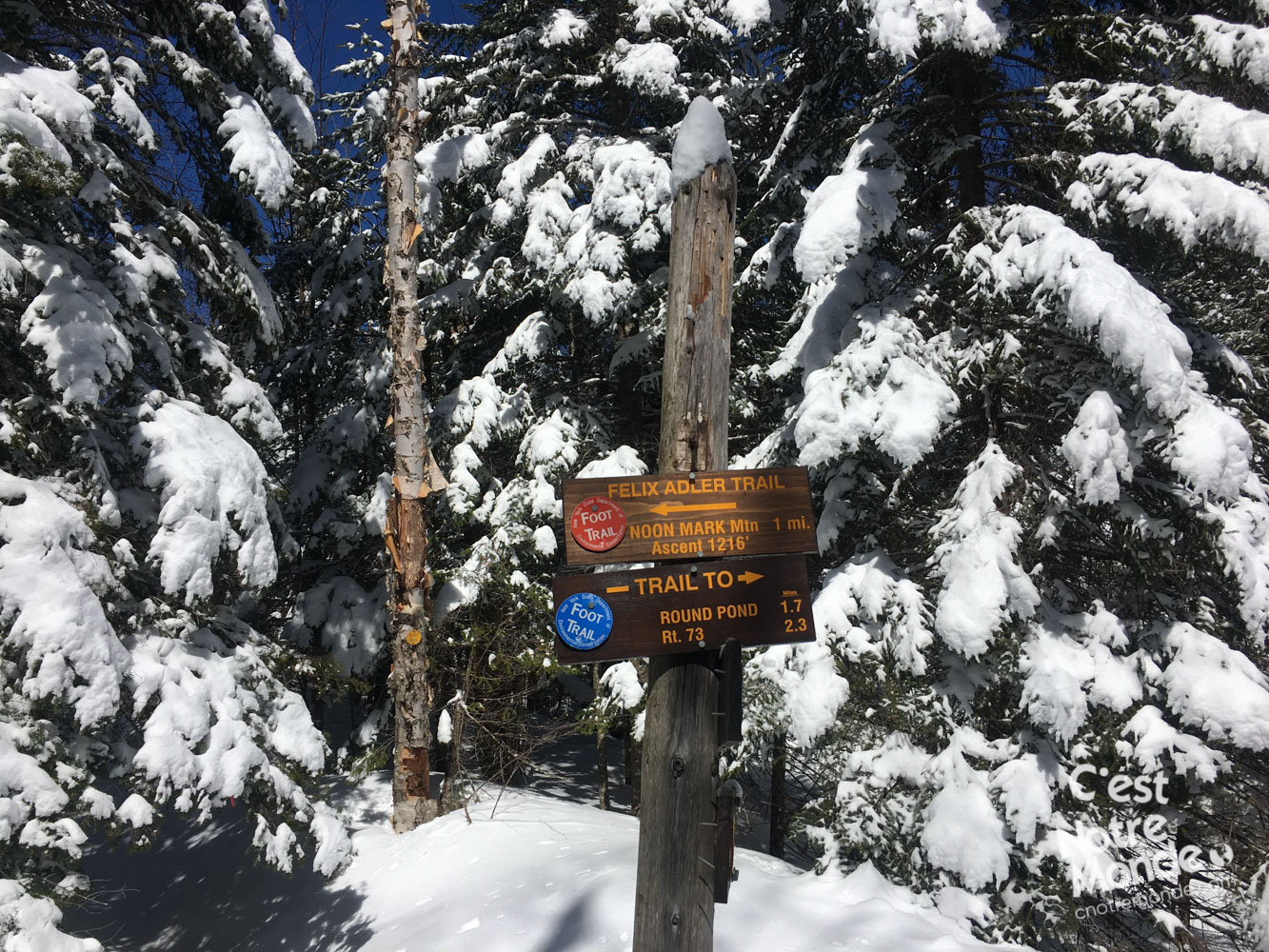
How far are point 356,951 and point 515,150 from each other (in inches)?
388

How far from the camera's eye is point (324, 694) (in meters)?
8.09

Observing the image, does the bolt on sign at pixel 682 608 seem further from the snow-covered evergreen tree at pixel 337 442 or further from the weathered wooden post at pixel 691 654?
the snow-covered evergreen tree at pixel 337 442

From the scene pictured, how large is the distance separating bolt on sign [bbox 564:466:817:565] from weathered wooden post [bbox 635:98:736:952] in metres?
0.17

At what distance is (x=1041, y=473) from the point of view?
20.9ft

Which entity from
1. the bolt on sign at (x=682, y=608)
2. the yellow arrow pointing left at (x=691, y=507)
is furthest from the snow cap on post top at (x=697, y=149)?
the bolt on sign at (x=682, y=608)

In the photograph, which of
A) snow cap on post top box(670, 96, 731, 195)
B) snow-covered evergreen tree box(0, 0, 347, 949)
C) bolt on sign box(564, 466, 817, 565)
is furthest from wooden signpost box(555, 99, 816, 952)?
snow-covered evergreen tree box(0, 0, 347, 949)

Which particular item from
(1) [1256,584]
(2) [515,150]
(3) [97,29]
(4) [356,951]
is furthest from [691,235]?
(2) [515,150]

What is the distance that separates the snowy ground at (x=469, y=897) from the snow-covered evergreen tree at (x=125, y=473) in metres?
0.82

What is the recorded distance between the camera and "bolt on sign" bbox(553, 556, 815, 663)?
3.16 meters

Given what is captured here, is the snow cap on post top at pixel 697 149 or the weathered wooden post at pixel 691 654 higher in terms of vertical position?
the snow cap on post top at pixel 697 149

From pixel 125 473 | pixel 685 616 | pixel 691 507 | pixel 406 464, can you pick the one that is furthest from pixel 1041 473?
pixel 125 473

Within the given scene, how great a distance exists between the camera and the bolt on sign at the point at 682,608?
316 cm

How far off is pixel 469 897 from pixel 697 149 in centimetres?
586

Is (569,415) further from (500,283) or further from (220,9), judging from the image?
(220,9)
